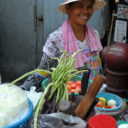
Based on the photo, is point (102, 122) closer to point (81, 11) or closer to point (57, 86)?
point (57, 86)

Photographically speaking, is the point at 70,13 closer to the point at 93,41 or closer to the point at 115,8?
the point at 93,41

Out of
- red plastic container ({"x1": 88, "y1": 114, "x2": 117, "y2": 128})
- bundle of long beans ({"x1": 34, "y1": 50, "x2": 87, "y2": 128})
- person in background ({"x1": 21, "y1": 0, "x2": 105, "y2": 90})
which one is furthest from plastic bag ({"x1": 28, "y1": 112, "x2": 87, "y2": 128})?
person in background ({"x1": 21, "y1": 0, "x2": 105, "y2": 90})

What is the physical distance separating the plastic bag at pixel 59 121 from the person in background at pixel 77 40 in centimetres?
163

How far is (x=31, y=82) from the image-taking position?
100.0 inches

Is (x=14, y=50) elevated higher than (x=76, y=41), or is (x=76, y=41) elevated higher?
(x=76, y=41)

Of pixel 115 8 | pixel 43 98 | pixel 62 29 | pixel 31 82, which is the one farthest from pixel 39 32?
pixel 43 98

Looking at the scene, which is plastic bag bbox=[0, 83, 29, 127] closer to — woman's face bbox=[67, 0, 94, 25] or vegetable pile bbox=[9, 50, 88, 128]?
vegetable pile bbox=[9, 50, 88, 128]

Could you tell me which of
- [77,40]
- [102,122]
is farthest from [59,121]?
[77,40]

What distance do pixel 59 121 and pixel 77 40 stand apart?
197cm

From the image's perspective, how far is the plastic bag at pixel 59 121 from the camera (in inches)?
45.8

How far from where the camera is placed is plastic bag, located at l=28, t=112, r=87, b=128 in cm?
116

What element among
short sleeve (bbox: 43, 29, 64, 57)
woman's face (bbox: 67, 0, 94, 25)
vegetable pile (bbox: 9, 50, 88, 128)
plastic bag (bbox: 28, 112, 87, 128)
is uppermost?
woman's face (bbox: 67, 0, 94, 25)

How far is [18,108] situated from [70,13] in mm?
2071

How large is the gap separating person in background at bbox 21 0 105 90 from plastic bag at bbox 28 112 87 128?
Answer: 5.35 feet
